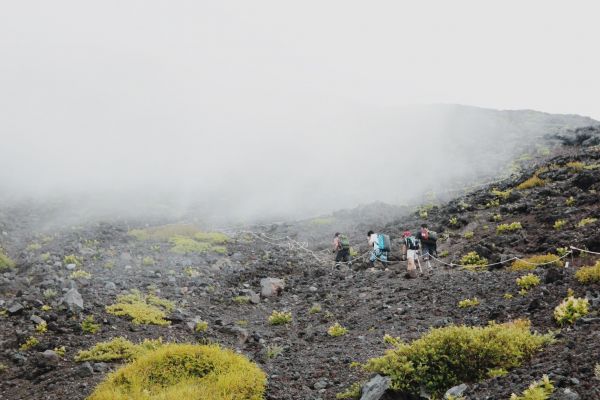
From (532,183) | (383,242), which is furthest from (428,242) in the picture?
(532,183)

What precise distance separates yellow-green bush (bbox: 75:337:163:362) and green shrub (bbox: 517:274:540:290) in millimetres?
10047

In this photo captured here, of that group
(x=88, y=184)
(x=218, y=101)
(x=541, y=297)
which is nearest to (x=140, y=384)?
(x=541, y=297)

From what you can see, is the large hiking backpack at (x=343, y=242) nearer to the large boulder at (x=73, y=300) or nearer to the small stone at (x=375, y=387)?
the large boulder at (x=73, y=300)

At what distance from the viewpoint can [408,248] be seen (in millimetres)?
19672

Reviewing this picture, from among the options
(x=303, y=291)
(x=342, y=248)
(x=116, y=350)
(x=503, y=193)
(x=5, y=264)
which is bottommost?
(x=303, y=291)

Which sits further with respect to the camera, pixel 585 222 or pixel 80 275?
pixel 585 222

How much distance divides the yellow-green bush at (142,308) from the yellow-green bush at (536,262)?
11658 millimetres

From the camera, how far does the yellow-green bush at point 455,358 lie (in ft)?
25.0

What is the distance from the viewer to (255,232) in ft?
104

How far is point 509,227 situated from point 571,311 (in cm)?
1206

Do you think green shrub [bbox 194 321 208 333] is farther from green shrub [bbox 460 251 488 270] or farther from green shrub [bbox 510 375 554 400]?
green shrub [bbox 460 251 488 270]

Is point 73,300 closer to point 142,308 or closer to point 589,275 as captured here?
point 142,308

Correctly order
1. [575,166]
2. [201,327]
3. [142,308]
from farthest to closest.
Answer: [575,166] → [142,308] → [201,327]

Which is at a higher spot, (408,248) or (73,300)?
(73,300)
